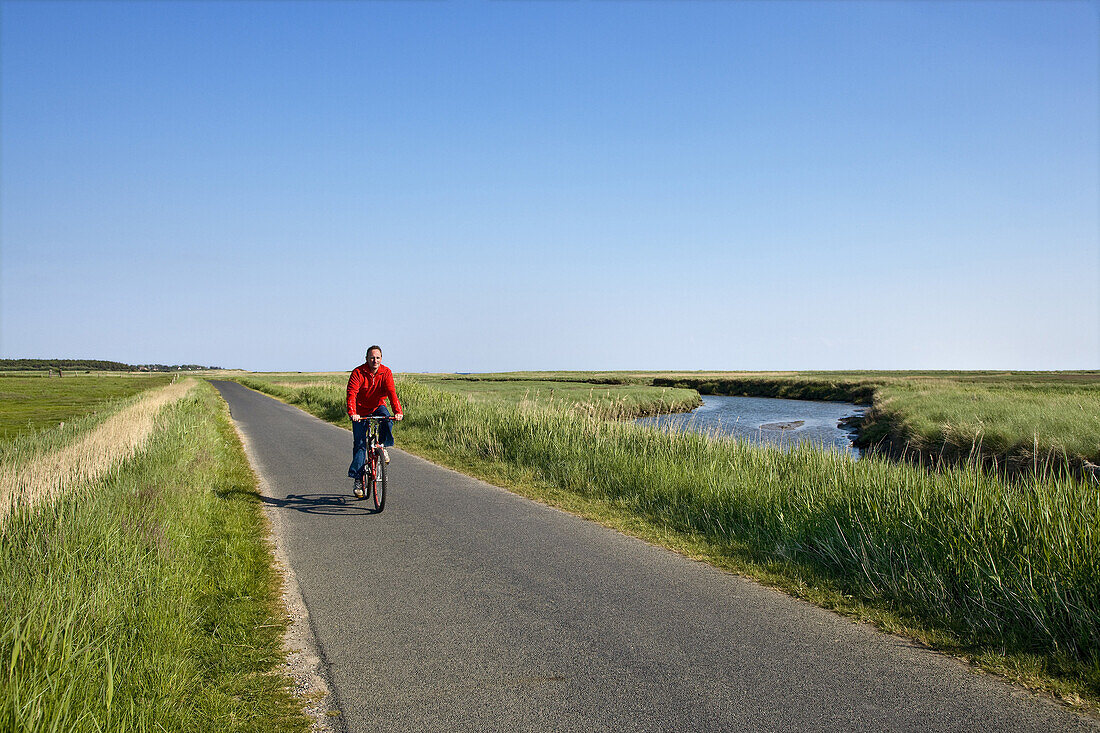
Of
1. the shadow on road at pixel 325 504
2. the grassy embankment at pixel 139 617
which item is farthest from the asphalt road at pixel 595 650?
the shadow on road at pixel 325 504

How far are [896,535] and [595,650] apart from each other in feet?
11.7

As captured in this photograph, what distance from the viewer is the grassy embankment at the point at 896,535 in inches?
182

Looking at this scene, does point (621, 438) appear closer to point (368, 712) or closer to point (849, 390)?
point (368, 712)

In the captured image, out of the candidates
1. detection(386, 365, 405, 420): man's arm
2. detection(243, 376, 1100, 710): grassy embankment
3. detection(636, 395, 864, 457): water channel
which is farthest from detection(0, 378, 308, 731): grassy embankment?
detection(636, 395, 864, 457): water channel

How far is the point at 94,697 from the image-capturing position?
10.8 feet

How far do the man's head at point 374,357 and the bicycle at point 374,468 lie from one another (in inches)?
30.6

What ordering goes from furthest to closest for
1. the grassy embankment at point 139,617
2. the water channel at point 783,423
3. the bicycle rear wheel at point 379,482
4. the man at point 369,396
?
the water channel at point 783,423
the man at point 369,396
the bicycle rear wheel at point 379,482
the grassy embankment at point 139,617

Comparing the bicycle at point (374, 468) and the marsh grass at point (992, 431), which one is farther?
the marsh grass at point (992, 431)

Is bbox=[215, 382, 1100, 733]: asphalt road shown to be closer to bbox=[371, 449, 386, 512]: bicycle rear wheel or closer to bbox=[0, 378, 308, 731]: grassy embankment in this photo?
bbox=[0, 378, 308, 731]: grassy embankment

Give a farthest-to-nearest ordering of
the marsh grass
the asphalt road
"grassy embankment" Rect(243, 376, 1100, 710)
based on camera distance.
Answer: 1. the marsh grass
2. "grassy embankment" Rect(243, 376, 1100, 710)
3. the asphalt road

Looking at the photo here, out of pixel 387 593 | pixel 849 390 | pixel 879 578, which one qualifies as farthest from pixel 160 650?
pixel 849 390

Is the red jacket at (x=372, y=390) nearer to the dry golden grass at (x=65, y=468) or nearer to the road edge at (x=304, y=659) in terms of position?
the road edge at (x=304, y=659)

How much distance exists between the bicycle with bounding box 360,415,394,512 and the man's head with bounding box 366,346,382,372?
0.78m

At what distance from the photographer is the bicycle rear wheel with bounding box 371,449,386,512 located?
9352 mm
